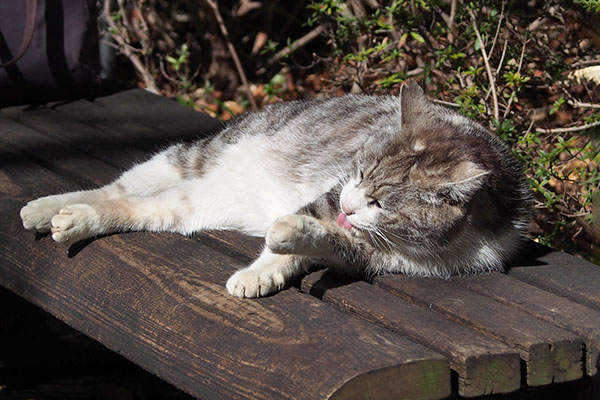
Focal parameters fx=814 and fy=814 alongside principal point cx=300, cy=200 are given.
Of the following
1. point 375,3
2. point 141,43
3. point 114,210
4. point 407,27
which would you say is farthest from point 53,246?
point 141,43

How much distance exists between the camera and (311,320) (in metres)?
1.99

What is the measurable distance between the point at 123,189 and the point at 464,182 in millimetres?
1283

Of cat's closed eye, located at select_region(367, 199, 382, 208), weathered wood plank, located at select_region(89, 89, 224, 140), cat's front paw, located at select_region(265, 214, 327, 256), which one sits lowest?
weathered wood plank, located at select_region(89, 89, 224, 140)

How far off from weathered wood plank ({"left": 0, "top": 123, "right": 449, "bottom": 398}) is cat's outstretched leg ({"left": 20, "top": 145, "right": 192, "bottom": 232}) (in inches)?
3.1

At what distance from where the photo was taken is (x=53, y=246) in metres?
2.52

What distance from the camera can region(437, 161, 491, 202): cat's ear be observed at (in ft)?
7.08

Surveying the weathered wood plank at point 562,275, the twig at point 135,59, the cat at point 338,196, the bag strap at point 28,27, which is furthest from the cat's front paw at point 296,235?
the twig at point 135,59

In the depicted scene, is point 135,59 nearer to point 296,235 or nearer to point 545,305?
point 296,235

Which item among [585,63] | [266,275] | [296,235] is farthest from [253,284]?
[585,63]

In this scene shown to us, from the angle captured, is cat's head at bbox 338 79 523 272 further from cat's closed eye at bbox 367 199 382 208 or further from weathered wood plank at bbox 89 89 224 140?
weathered wood plank at bbox 89 89 224 140

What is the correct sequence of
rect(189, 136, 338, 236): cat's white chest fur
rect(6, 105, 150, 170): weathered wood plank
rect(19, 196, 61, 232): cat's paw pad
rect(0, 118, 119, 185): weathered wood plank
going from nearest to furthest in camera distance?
rect(19, 196, 61, 232): cat's paw pad
rect(189, 136, 338, 236): cat's white chest fur
rect(0, 118, 119, 185): weathered wood plank
rect(6, 105, 150, 170): weathered wood plank

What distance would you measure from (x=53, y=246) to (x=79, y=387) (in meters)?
1.11

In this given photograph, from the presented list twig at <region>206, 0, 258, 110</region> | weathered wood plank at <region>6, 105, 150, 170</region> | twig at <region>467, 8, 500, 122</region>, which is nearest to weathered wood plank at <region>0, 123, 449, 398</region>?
weathered wood plank at <region>6, 105, 150, 170</region>

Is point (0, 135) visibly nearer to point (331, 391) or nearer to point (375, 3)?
point (375, 3)
